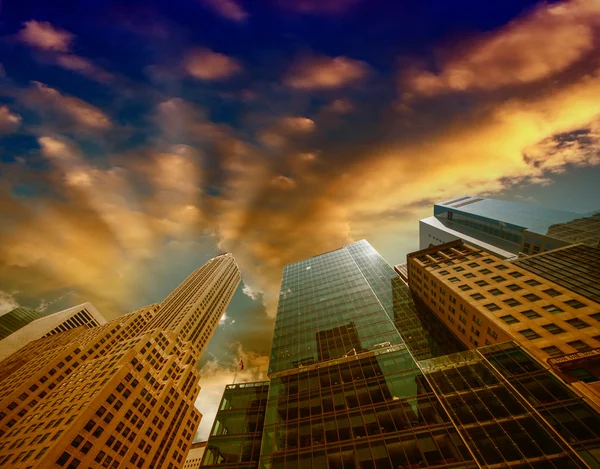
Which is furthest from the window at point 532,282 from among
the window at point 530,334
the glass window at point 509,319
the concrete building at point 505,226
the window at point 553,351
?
the concrete building at point 505,226

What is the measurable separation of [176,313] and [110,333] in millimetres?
28545

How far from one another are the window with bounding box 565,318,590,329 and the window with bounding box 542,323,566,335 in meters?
1.53

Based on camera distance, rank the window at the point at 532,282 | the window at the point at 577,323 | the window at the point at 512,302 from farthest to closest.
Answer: the window at the point at 532,282 < the window at the point at 512,302 < the window at the point at 577,323

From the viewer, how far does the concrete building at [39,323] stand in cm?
11444

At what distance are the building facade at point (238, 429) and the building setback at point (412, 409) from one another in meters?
0.64

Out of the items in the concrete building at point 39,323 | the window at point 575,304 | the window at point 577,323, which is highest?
the concrete building at point 39,323

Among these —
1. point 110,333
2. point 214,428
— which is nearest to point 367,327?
point 214,428

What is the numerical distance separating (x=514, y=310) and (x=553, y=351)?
25.5ft

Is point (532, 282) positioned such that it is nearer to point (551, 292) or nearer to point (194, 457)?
point (551, 292)

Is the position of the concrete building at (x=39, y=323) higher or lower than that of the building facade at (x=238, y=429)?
higher

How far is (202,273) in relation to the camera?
173625 mm

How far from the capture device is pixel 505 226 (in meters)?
89.4

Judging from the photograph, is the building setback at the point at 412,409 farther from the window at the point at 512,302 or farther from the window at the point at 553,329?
the window at the point at 512,302

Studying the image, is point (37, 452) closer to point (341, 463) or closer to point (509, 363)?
point (341, 463)
